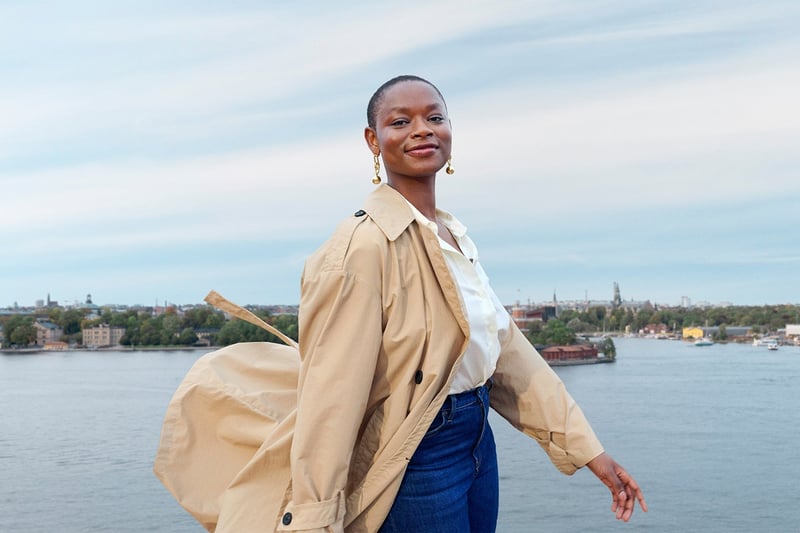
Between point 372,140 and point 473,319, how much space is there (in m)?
0.27

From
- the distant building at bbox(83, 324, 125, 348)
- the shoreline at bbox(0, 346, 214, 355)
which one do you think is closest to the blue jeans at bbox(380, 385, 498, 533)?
the shoreline at bbox(0, 346, 214, 355)

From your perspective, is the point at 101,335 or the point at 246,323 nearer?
the point at 246,323

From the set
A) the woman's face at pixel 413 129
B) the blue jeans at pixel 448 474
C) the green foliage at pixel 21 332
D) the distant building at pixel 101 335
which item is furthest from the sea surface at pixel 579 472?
the green foliage at pixel 21 332

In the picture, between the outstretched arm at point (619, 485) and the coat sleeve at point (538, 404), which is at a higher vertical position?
the coat sleeve at point (538, 404)

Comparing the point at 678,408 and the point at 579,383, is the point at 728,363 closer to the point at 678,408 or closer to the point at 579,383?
the point at 579,383

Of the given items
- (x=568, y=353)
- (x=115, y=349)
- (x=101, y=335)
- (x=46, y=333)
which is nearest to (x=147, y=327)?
(x=115, y=349)

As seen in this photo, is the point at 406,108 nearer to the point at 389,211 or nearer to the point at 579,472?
→ the point at 389,211

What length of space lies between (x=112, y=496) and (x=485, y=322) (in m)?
13.2

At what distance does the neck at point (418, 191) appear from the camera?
1.11m

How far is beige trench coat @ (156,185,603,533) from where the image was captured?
3.04ft

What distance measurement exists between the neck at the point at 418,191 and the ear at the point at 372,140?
0.14 ft

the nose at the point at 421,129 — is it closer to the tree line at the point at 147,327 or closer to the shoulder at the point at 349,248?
the shoulder at the point at 349,248

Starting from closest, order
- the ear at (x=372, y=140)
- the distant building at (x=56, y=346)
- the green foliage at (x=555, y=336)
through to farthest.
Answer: the ear at (x=372, y=140), the green foliage at (x=555, y=336), the distant building at (x=56, y=346)

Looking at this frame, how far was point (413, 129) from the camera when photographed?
42.2 inches
